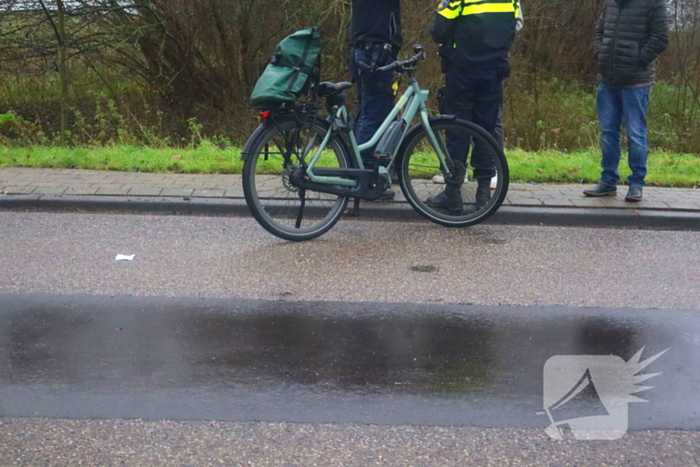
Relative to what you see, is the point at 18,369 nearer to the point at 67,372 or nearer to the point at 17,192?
the point at 67,372

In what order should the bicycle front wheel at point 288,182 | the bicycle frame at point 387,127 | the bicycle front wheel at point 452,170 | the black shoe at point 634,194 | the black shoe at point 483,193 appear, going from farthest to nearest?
the black shoe at point 634,194
the black shoe at point 483,193
the bicycle front wheel at point 452,170
the bicycle frame at point 387,127
the bicycle front wheel at point 288,182

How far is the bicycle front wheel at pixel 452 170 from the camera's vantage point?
6.46 meters

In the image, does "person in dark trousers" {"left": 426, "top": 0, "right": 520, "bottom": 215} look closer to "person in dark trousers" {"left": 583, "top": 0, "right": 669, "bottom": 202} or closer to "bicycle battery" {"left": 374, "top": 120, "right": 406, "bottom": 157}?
"bicycle battery" {"left": 374, "top": 120, "right": 406, "bottom": 157}

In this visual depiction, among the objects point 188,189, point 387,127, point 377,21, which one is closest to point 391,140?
point 387,127

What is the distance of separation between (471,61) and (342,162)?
52.7 inches

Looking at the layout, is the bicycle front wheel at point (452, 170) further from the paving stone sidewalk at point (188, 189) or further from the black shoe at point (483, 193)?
the paving stone sidewalk at point (188, 189)

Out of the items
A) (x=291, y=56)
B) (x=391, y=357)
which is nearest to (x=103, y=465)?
(x=391, y=357)

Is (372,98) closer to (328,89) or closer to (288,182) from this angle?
(328,89)

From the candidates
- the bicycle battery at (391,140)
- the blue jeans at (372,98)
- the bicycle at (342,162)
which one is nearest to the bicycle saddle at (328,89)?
the bicycle at (342,162)

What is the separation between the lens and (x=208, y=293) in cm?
491

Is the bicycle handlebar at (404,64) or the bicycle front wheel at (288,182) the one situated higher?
the bicycle handlebar at (404,64)

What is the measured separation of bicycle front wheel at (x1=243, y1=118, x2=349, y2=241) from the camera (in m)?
6.03

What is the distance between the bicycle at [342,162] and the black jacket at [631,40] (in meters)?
1.59

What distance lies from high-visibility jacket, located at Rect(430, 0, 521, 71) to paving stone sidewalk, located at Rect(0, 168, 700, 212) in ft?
4.03
